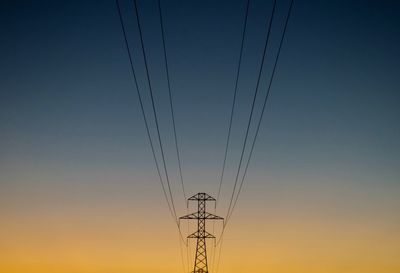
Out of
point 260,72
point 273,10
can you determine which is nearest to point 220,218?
point 260,72

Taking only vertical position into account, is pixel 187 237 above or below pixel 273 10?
above

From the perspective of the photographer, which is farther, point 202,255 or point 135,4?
point 202,255

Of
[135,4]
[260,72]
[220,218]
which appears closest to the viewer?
[135,4]

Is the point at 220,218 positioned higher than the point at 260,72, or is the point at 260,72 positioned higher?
the point at 220,218

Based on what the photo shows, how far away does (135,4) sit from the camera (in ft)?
47.6

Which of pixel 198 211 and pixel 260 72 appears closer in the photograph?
pixel 260 72

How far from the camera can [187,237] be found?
49438mm

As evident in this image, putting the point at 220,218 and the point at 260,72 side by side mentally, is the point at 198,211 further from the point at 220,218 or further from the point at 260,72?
the point at 260,72

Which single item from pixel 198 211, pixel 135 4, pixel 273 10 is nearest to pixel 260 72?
pixel 273 10

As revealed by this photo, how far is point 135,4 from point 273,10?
458 cm

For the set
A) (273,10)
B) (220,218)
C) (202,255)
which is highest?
(220,218)

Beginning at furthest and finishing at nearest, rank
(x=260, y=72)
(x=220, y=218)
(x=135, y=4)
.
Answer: (x=220, y=218) < (x=260, y=72) < (x=135, y=4)

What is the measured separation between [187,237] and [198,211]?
126 inches

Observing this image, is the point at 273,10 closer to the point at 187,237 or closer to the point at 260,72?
the point at 260,72
